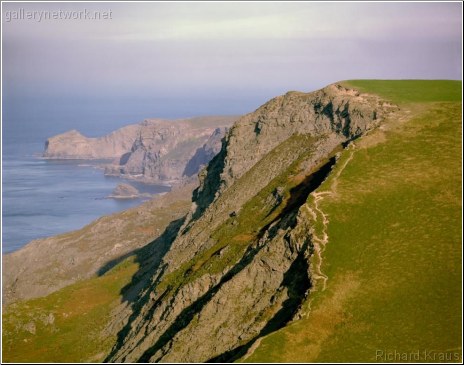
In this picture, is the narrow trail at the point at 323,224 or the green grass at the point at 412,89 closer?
the narrow trail at the point at 323,224

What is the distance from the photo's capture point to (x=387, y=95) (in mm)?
75500

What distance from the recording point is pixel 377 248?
4956cm

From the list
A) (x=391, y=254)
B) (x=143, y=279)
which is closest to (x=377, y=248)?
(x=391, y=254)

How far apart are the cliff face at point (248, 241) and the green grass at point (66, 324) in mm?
5895

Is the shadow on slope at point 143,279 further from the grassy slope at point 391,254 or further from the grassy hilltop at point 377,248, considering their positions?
the grassy slope at point 391,254

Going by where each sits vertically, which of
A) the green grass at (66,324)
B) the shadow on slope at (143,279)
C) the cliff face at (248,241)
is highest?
the cliff face at (248,241)

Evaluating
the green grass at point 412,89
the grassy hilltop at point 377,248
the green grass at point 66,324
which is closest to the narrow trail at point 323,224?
the grassy hilltop at point 377,248

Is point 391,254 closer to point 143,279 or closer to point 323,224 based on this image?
point 323,224

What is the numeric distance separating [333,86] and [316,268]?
40.3 metres

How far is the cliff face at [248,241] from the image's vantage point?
51312mm

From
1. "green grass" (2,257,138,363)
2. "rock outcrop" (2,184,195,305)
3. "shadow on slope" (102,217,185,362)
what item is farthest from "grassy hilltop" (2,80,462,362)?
"rock outcrop" (2,184,195,305)

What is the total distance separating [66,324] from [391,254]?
57291mm

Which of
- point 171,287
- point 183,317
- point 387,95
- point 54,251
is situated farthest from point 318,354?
point 54,251

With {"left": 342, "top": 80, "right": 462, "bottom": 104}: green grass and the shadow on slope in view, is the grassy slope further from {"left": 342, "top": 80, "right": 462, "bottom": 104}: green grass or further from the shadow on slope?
Answer: the shadow on slope
